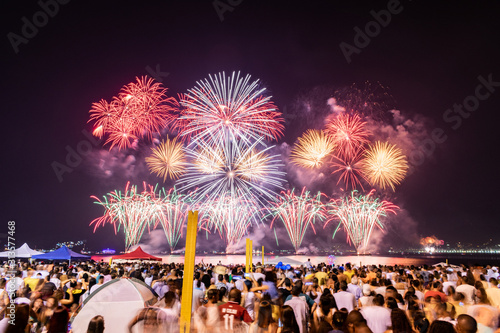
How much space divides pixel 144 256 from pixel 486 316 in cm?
2273

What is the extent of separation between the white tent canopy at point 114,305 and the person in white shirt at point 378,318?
424cm

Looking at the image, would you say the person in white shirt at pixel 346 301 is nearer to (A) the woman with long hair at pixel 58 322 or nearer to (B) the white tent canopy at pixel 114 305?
(B) the white tent canopy at pixel 114 305

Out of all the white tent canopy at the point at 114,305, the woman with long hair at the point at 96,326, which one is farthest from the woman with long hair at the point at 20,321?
the woman with long hair at the point at 96,326

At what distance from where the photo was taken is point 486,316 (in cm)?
534

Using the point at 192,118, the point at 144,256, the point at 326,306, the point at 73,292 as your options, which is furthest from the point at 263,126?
the point at 326,306

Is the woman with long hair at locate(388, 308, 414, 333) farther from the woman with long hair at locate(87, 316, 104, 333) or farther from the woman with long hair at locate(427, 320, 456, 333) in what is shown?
the woman with long hair at locate(87, 316, 104, 333)

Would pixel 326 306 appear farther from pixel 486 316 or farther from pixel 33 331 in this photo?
pixel 33 331

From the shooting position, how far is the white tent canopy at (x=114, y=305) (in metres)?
6.55

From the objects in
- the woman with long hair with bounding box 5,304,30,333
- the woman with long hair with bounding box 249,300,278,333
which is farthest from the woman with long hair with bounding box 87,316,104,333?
the woman with long hair with bounding box 249,300,278,333

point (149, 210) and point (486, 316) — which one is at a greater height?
point (149, 210)

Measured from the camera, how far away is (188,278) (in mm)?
5480

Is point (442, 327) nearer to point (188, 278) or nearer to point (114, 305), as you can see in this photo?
point (188, 278)

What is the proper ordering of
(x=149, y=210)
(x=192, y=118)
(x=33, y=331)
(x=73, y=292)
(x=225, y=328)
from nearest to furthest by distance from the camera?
(x=225, y=328), (x=33, y=331), (x=73, y=292), (x=192, y=118), (x=149, y=210)

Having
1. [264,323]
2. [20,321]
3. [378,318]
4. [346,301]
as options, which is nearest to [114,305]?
[20,321]
